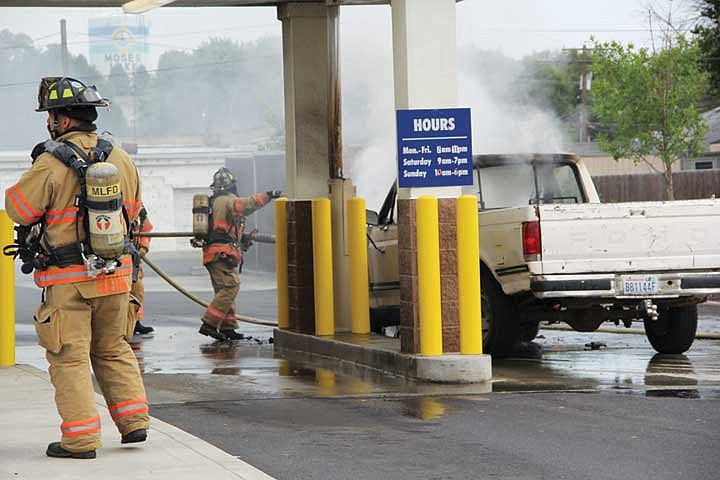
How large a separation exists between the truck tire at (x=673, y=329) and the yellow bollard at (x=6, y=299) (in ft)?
18.1

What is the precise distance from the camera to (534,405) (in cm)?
967

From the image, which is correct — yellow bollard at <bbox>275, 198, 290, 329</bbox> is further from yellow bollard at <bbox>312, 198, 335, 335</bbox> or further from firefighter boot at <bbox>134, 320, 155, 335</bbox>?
firefighter boot at <bbox>134, 320, 155, 335</bbox>

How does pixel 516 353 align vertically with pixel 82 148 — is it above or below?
below

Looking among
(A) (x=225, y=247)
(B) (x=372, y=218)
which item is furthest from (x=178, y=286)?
(B) (x=372, y=218)

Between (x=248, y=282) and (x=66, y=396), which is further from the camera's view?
(x=248, y=282)

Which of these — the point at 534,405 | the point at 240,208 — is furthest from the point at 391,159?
the point at 534,405

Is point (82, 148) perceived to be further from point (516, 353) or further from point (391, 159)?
point (391, 159)

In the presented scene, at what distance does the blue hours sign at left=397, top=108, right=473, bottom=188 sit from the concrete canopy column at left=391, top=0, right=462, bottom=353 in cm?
6

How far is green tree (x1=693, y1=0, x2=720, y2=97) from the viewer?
3584cm

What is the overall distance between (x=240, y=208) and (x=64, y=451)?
8642mm

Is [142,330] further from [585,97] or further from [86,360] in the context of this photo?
[585,97]

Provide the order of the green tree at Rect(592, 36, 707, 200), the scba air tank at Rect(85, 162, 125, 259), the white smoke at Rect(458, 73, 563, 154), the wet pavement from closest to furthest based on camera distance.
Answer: the scba air tank at Rect(85, 162, 125, 259)
the wet pavement
the white smoke at Rect(458, 73, 563, 154)
the green tree at Rect(592, 36, 707, 200)

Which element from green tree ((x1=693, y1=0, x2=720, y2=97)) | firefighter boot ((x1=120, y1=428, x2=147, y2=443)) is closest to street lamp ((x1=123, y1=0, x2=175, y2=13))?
firefighter boot ((x1=120, y1=428, x2=147, y2=443))

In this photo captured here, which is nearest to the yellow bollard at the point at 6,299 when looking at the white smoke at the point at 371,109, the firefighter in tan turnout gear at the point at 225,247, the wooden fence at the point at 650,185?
the firefighter in tan turnout gear at the point at 225,247
